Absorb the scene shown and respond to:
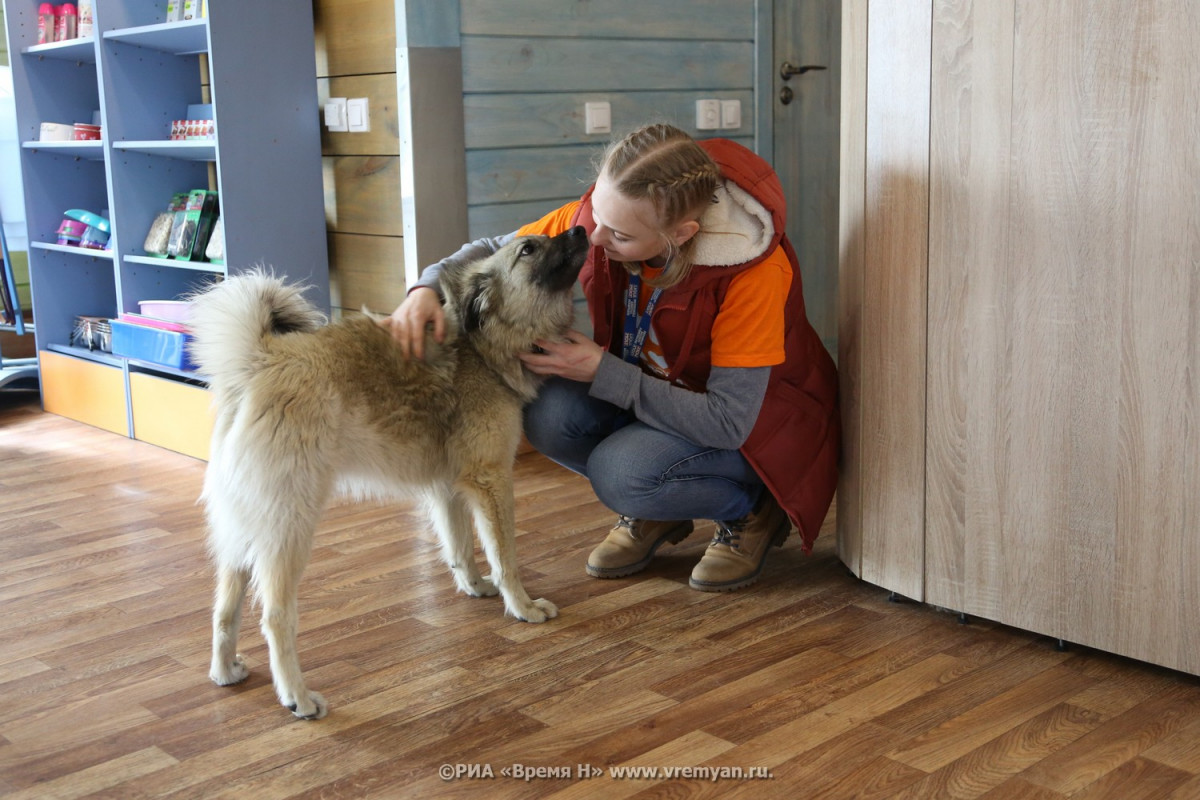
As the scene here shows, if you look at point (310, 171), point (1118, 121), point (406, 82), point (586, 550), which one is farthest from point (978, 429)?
point (310, 171)

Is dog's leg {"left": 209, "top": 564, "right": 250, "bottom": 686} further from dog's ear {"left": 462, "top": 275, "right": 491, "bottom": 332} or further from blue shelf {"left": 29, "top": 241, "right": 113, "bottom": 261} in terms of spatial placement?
blue shelf {"left": 29, "top": 241, "right": 113, "bottom": 261}

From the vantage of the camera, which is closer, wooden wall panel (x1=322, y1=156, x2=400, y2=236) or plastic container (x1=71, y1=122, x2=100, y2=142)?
wooden wall panel (x1=322, y1=156, x2=400, y2=236)

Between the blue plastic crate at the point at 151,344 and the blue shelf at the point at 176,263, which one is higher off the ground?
the blue shelf at the point at 176,263

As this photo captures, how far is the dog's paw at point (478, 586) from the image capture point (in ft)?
7.71

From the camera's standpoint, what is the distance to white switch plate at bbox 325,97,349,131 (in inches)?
136

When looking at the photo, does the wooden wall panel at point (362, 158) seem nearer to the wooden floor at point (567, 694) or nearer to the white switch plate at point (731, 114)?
the wooden floor at point (567, 694)

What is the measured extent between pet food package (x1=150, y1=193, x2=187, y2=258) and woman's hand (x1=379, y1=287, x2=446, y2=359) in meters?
1.99

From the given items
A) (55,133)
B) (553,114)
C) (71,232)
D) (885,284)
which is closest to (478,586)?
(885,284)

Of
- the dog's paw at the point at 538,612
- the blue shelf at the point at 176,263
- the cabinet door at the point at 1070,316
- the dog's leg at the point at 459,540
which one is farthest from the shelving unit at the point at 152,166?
the cabinet door at the point at 1070,316

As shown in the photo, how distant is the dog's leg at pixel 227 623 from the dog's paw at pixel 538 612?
1.76 feet

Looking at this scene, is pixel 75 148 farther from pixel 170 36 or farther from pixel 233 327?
pixel 233 327

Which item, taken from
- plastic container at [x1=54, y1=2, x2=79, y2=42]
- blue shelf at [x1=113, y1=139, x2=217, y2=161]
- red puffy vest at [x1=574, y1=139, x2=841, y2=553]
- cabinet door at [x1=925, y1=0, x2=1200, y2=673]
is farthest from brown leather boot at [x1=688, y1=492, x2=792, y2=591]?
plastic container at [x1=54, y1=2, x2=79, y2=42]

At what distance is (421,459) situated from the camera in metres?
2.09

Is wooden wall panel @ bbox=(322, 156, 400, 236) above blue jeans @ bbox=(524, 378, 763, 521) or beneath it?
above
